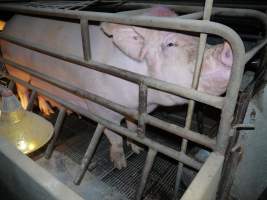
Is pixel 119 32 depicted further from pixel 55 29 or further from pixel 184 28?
pixel 55 29

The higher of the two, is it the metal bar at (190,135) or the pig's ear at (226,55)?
the pig's ear at (226,55)

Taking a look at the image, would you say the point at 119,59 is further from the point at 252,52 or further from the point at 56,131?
the point at 252,52

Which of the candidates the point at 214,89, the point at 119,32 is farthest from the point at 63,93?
the point at 214,89

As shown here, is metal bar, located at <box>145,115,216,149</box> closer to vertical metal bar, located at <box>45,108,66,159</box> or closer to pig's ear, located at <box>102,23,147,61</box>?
pig's ear, located at <box>102,23,147,61</box>

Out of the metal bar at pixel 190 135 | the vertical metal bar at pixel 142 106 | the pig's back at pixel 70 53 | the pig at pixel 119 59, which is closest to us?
the metal bar at pixel 190 135

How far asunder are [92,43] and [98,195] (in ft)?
4.83

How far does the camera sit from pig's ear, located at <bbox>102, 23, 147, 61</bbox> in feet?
5.60

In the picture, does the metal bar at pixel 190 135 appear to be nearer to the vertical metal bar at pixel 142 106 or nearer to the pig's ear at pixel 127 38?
the vertical metal bar at pixel 142 106

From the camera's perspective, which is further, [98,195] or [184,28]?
[98,195]

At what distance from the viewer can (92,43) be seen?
8.07 ft

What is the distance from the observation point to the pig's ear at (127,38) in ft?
5.60

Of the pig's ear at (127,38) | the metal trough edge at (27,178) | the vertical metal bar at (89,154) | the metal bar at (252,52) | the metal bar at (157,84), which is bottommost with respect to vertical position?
the vertical metal bar at (89,154)

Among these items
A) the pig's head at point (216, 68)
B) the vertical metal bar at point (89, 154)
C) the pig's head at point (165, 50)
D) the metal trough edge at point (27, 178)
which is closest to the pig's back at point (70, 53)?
the pig's head at point (165, 50)

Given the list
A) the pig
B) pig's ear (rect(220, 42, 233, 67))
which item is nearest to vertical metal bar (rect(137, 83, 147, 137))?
the pig
